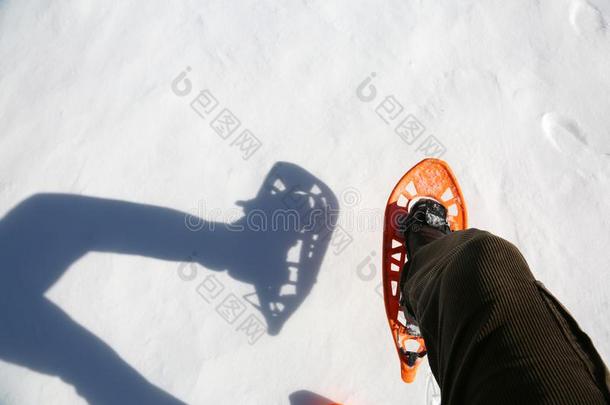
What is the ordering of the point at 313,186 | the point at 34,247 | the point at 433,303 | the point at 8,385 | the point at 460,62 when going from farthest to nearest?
the point at 460,62 → the point at 313,186 → the point at 34,247 → the point at 8,385 → the point at 433,303

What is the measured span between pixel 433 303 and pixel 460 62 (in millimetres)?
1253

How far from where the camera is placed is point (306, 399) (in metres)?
1.44

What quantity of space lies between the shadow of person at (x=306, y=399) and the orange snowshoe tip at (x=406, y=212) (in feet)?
A: 1.10

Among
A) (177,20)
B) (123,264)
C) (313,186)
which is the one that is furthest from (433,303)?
(177,20)

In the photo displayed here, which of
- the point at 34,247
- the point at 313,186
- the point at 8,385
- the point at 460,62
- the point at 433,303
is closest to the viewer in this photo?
the point at 433,303

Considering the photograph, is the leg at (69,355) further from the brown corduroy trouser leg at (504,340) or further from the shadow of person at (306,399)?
the brown corduroy trouser leg at (504,340)

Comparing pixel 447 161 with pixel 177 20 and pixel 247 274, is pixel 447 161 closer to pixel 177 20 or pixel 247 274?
pixel 247 274

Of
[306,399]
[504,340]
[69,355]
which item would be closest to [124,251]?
[69,355]

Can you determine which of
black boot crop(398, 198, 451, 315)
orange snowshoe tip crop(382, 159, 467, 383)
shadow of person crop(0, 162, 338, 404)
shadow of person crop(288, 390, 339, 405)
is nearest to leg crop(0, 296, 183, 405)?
shadow of person crop(0, 162, 338, 404)

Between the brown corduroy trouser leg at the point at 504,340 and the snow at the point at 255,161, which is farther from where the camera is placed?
the snow at the point at 255,161

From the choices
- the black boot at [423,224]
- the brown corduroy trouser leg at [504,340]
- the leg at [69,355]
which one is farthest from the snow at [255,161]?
the brown corduroy trouser leg at [504,340]

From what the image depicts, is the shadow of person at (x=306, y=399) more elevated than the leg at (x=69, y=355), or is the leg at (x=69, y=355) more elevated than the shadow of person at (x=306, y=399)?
the leg at (x=69, y=355)

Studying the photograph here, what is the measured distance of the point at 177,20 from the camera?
1782 millimetres

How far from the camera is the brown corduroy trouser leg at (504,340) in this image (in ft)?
1.89
